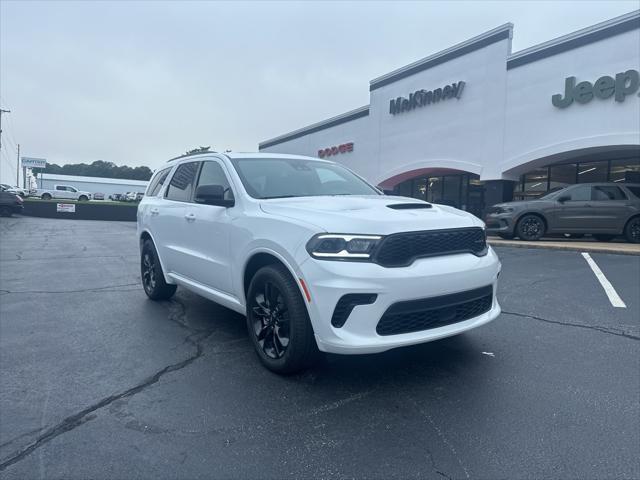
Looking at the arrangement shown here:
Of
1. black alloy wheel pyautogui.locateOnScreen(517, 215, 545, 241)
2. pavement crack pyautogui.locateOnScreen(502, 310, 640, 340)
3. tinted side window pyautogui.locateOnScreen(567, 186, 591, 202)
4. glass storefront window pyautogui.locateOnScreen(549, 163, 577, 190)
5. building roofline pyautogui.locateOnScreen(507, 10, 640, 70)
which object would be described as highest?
building roofline pyautogui.locateOnScreen(507, 10, 640, 70)

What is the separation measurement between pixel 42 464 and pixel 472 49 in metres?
18.2

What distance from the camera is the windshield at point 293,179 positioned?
4.24 meters

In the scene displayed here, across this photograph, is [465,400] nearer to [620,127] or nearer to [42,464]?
[42,464]

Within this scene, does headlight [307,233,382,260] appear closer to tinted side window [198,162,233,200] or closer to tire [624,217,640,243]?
tinted side window [198,162,233,200]

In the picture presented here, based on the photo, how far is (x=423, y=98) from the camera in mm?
19078

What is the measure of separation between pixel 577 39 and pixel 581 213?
5.67 m

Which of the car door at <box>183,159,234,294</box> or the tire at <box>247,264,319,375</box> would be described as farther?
the car door at <box>183,159,234,294</box>

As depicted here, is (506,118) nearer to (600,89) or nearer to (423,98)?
(600,89)

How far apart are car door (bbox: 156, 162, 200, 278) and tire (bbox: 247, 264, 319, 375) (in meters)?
1.48

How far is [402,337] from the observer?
3.08 metres

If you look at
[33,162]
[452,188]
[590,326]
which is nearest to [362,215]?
[590,326]

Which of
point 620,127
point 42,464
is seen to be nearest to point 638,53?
point 620,127

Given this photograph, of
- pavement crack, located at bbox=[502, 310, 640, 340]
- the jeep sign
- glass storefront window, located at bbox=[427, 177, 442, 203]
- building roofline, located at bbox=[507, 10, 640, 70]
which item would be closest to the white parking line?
pavement crack, located at bbox=[502, 310, 640, 340]

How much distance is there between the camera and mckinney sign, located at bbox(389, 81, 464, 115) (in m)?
17.6
